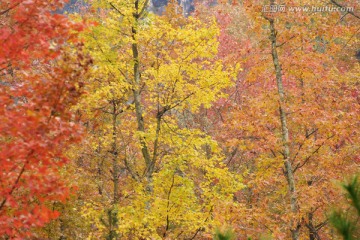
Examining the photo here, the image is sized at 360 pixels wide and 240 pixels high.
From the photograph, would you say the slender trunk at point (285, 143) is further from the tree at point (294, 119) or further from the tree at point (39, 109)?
the tree at point (39, 109)

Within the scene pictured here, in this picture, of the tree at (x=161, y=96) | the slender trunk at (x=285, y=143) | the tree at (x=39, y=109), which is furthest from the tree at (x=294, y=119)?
the tree at (x=39, y=109)

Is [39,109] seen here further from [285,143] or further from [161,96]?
[285,143]

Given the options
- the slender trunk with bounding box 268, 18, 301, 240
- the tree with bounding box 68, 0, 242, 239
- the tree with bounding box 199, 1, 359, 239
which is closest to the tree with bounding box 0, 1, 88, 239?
the tree with bounding box 68, 0, 242, 239

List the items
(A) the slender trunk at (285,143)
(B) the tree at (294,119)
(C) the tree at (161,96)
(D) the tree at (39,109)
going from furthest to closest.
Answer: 1. (C) the tree at (161,96)
2. (A) the slender trunk at (285,143)
3. (B) the tree at (294,119)
4. (D) the tree at (39,109)

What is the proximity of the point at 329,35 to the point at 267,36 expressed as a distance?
1.83m

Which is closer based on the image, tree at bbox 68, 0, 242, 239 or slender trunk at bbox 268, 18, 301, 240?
slender trunk at bbox 268, 18, 301, 240

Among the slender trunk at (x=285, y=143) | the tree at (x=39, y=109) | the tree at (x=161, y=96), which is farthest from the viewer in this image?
the tree at (x=161, y=96)

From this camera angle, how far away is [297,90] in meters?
12.8

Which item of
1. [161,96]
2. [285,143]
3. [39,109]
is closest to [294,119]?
[285,143]

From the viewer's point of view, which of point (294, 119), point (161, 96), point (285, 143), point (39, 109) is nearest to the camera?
point (39, 109)

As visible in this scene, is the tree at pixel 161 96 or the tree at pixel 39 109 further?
the tree at pixel 161 96

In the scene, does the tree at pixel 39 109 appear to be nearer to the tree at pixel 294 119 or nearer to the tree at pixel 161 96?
the tree at pixel 161 96

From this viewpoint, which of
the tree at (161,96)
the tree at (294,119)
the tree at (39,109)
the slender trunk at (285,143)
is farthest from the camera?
the tree at (161,96)

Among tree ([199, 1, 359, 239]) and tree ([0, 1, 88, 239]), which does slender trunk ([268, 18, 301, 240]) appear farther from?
tree ([0, 1, 88, 239])
